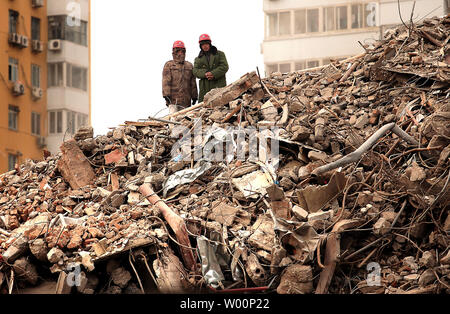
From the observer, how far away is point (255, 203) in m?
10.2

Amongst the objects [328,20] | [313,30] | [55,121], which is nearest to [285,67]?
[313,30]

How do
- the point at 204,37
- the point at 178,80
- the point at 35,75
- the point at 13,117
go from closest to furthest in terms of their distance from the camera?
the point at 204,37, the point at 178,80, the point at 13,117, the point at 35,75

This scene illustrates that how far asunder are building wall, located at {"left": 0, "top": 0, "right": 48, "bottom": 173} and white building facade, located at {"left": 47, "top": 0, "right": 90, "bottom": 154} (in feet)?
0.94

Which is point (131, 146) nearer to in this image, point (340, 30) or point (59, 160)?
point (59, 160)

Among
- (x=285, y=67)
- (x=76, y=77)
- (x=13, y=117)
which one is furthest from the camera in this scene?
(x=285, y=67)

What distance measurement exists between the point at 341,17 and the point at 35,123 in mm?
12720

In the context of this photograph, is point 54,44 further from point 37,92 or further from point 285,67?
point 285,67

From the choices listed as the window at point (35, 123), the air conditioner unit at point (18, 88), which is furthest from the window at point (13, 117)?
the window at point (35, 123)

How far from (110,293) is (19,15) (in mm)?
20696

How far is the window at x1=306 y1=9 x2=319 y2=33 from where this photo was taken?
3098 centimetres

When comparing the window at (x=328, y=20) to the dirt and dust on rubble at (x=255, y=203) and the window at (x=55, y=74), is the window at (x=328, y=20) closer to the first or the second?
the window at (x=55, y=74)

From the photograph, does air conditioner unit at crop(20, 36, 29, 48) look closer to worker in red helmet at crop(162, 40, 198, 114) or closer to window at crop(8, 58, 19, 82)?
window at crop(8, 58, 19, 82)

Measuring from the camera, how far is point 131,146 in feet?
40.7

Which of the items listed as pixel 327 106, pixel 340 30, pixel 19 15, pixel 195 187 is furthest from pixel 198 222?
pixel 340 30
